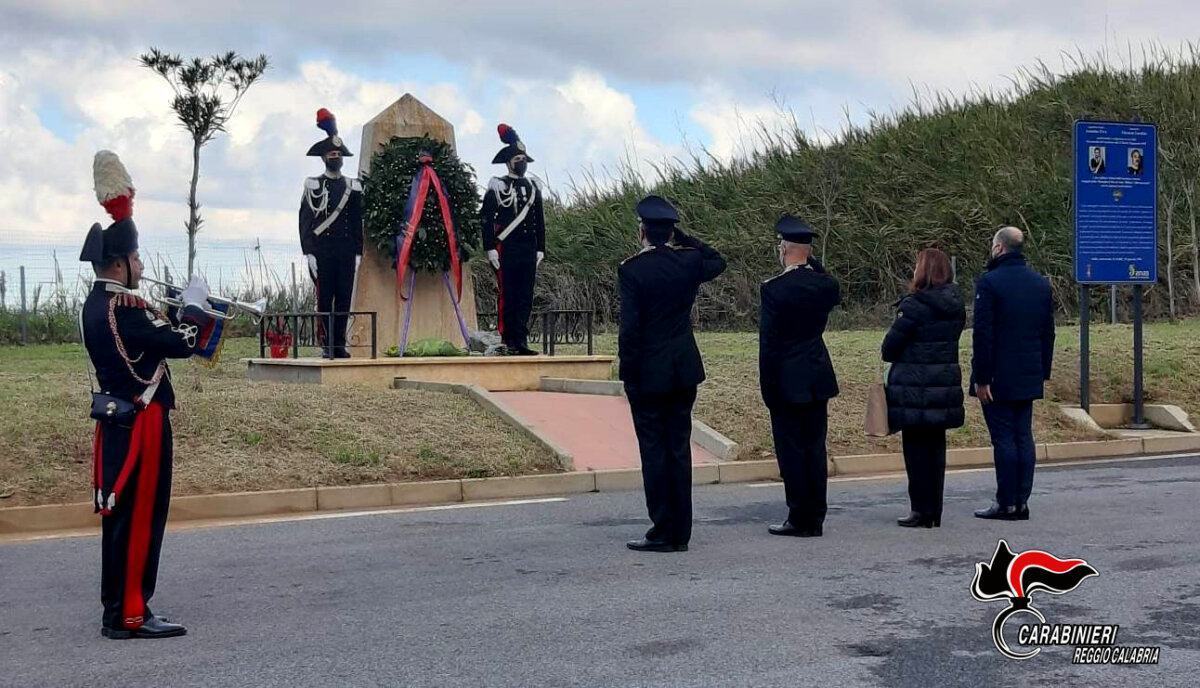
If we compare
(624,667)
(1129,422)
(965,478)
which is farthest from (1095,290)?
Result: (624,667)

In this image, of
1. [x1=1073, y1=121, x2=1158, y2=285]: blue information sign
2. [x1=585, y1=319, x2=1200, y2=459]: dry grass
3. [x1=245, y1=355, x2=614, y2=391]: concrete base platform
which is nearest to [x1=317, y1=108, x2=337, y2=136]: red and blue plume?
[x1=245, y1=355, x2=614, y2=391]: concrete base platform

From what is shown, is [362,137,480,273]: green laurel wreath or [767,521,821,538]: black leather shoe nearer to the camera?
[767,521,821,538]: black leather shoe

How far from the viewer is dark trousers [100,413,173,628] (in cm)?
634

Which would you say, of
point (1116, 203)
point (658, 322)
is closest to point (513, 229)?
point (1116, 203)

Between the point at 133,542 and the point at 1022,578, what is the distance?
419cm

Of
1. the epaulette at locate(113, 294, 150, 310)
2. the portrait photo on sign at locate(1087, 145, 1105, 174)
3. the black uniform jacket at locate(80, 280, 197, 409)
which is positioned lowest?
the black uniform jacket at locate(80, 280, 197, 409)

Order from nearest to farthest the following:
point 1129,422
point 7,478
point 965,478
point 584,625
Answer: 1. point 584,625
2. point 7,478
3. point 965,478
4. point 1129,422

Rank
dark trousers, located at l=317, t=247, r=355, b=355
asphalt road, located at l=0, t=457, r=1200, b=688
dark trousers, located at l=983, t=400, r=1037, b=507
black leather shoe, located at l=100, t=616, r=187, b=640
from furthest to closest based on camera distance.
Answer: dark trousers, located at l=317, t=247, r=355, b=355
dark trousers, located at l=983, t=400, r=1037, b=507
black leather shoe, located at l=100, t=616, r=187, b=640
asphalt road, located at l=0, t=457, r=1200, b=688

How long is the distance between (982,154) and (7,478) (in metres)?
20.3

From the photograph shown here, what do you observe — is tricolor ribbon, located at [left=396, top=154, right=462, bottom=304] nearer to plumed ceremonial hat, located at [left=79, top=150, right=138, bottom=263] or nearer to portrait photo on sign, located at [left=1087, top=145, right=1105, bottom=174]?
portrait photo on sign, located at [left=1087, top=145, right=1105, bottom=174]

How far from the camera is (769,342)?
8.94 m

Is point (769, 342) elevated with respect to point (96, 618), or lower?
elevated

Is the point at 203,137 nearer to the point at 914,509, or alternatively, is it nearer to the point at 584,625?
the point at 914,509

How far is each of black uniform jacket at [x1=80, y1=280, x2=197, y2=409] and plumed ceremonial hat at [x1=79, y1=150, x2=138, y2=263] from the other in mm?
144
